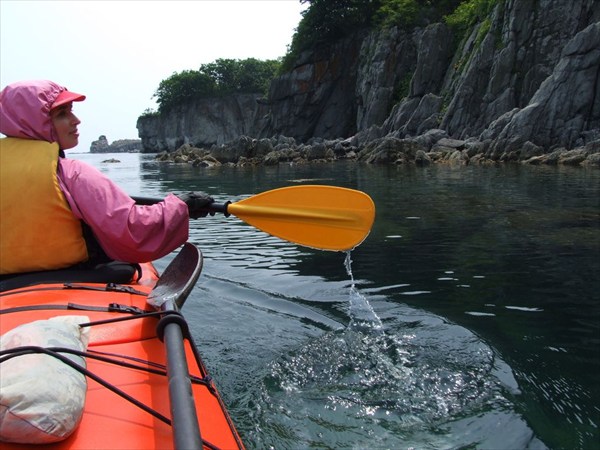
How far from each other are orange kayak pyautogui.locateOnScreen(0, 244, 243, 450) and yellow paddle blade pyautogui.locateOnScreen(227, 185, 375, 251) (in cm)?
105

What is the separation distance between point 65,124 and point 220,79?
77683 mm

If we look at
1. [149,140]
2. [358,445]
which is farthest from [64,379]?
[149,140]

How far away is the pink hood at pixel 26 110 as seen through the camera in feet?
9.27

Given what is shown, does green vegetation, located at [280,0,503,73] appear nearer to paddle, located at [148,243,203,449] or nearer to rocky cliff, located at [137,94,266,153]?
rocky cliff, located at [137,94,266,153]

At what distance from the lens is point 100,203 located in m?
2.70

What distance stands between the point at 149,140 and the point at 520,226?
286 ft

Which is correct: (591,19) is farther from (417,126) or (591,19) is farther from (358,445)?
(358,445)

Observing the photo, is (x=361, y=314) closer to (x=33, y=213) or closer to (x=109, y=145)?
(x=33, y=213)

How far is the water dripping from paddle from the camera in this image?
4.60 meters

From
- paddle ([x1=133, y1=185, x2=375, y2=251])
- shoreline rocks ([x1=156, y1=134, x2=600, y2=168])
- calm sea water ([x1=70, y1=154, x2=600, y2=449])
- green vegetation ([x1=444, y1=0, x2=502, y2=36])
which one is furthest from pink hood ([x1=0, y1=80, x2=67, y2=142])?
green vegetation ([x1=444, y1=0, x2=502, y2=36])

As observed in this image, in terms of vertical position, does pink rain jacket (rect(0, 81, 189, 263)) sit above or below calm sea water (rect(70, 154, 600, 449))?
above

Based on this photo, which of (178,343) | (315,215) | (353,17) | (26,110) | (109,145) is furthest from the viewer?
(109,145)

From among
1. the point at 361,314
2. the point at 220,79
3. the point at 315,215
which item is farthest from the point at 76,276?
the point at 220,79

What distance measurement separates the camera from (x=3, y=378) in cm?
151
